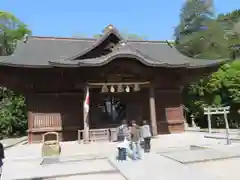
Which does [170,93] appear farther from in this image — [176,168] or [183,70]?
[176,168]

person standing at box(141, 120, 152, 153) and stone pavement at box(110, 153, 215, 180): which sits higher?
person standing at box(141, 120, 152, 153)

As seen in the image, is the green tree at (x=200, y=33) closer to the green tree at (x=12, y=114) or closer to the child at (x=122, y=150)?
the green tree at (x=12, y=114)

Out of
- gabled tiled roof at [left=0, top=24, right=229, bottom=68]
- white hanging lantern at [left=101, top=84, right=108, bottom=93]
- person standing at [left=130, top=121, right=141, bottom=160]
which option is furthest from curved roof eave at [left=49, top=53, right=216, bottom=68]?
person standing at [left=130, top=121, right=141, bottom=160]

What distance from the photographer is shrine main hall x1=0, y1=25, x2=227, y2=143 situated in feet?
52.5

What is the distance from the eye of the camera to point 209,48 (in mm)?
35406

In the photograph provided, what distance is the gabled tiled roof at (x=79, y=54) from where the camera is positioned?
15.4m

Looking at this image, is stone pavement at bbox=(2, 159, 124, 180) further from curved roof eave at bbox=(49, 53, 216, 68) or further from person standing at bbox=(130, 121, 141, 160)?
curved roof eave at bbox=(49, 53, 216, 68)

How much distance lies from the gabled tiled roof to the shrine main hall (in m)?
0.06

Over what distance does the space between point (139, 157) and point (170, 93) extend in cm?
964

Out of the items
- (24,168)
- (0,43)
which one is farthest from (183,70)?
(0,43)

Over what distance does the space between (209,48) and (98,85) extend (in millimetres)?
23606

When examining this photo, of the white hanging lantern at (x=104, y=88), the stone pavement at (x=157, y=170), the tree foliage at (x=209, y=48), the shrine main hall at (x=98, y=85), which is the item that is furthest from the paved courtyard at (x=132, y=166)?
the tree foliage at (x=209, y=48)

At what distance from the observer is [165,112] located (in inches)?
738

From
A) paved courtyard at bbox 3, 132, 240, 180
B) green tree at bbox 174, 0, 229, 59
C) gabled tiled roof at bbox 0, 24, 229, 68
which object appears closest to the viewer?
paved courtyard at bbox 3, 132, 240, 180
